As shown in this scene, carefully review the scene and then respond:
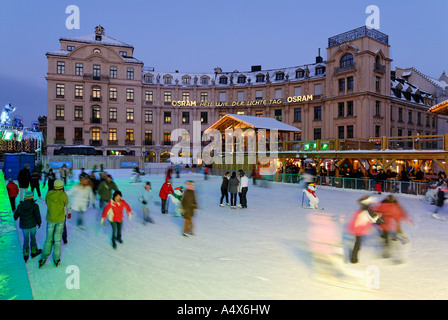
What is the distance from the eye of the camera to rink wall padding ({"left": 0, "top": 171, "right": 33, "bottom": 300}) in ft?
16.0

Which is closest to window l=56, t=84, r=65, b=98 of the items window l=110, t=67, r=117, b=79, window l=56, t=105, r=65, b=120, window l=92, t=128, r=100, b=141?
window l=56, t=105, r=65, b=120

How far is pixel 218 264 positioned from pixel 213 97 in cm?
4497

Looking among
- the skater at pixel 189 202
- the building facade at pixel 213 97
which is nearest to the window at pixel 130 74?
the building facade at pixel 213 97

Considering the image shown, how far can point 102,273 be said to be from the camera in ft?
19.2

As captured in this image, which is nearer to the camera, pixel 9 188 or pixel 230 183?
pixel 9 188

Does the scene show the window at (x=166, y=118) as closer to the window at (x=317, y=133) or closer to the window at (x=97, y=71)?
the window at (x=97, y=71)

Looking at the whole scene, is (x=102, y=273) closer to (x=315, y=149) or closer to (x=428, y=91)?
(x=315, y=149)

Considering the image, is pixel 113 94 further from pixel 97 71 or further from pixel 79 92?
pixel 79 92

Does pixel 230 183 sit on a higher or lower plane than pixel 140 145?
lower

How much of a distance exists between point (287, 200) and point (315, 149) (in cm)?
1054
